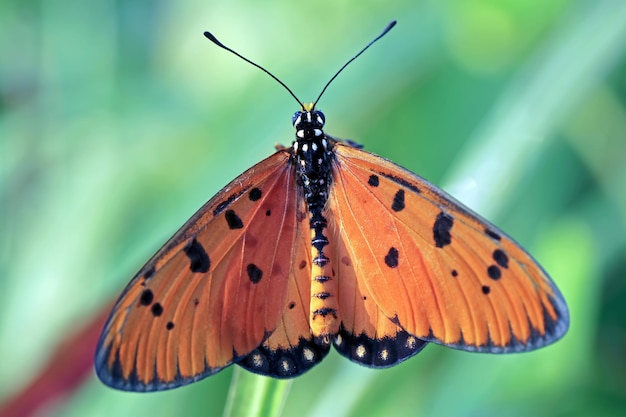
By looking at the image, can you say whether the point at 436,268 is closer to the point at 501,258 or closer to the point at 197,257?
the point at 501,258

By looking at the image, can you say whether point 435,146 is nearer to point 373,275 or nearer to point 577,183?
point 577,183

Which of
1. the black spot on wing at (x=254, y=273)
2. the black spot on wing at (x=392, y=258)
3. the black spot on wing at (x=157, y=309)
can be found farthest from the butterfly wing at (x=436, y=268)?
the black spot on wing at (x=157, y=309)

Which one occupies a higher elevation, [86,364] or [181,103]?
[181,103]

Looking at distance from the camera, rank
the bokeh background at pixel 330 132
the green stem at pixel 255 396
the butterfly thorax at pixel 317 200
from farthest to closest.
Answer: the bokeh background at pixel 330 132 → the butterfly thorax at pixel 317 200 → the green stem at pixel 255 396

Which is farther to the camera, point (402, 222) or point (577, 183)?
point (577, 183)

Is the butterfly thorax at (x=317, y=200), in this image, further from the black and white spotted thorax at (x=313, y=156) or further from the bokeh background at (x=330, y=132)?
the bokeh background at (x=330, y=132)

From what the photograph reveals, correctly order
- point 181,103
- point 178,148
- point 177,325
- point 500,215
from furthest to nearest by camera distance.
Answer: point 181,103
point 178,148
point 500,215
point 177,325

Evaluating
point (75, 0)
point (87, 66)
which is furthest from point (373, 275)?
point (75, 0)
